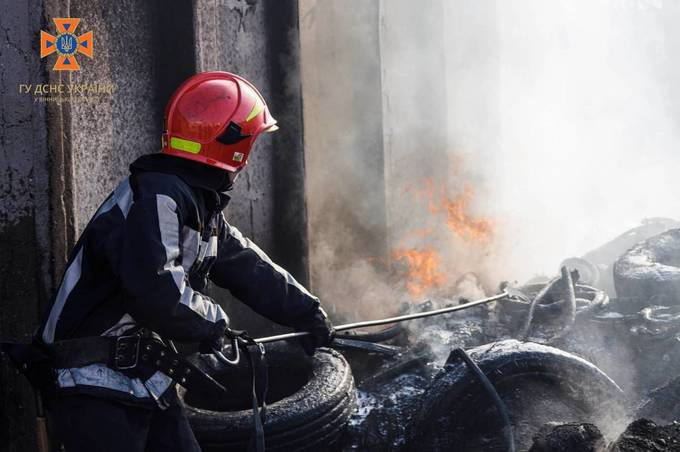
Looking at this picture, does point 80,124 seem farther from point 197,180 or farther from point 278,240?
point 278,240

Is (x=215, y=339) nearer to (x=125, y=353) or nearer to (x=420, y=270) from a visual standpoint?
(x=125, y=353)

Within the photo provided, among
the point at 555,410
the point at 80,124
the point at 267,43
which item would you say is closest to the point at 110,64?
the point at 80,124

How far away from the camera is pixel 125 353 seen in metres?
2.83

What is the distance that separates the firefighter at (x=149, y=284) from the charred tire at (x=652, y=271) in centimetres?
519

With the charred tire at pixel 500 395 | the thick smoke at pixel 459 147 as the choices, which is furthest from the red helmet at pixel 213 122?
the thick smoke at pixel 459 147

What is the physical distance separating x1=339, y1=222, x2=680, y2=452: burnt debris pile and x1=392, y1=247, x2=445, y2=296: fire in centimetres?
166

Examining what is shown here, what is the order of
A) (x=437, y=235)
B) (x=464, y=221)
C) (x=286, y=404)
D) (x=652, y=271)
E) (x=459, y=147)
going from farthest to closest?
(x=459, y=147) → (x=464, y=221) → (x=437, y=235) → (x=652, y=271) → (x=286, y=404)

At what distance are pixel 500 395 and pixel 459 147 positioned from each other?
7032mm

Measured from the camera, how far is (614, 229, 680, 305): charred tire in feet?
22.0

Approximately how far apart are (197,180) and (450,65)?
8.68 meters

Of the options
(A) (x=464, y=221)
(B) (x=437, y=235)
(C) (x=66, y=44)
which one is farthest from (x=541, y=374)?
(A) (x=464, y=221)

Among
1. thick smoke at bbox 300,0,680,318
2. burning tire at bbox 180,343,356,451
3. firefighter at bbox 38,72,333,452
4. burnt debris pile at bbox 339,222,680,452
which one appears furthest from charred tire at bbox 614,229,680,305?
firefighter at bbox 38,72,333,452

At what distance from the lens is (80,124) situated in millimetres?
4449

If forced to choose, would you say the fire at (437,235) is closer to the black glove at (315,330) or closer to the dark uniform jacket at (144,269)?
the black glove at (315,330)
